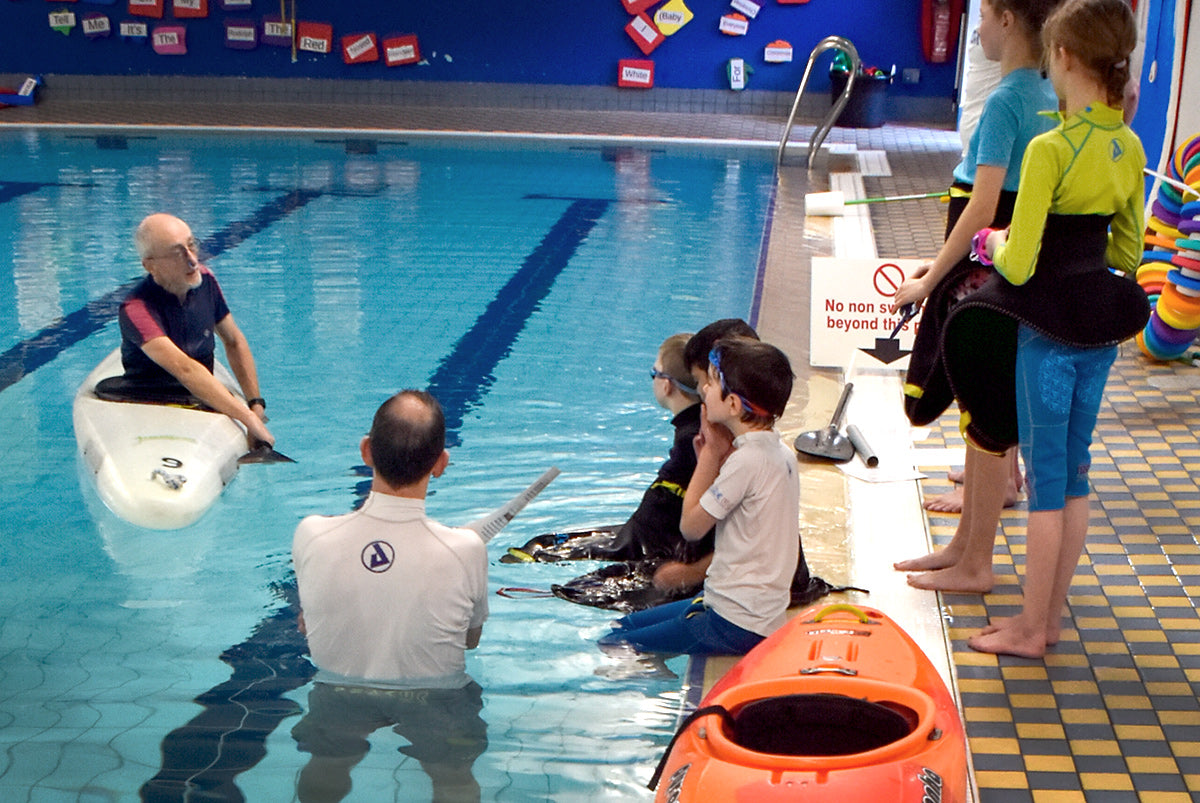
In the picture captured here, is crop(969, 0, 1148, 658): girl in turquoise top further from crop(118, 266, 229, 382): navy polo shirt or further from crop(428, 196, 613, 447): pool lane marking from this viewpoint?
crop(118, 266, 229, 382): navy polo shirt

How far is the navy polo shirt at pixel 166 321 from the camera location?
12.5 ft

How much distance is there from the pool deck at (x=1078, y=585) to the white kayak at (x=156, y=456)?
1.81 m

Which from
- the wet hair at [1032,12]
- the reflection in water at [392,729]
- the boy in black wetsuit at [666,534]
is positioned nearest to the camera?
the reflection in water at [392,729]

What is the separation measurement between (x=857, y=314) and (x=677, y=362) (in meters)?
1.99

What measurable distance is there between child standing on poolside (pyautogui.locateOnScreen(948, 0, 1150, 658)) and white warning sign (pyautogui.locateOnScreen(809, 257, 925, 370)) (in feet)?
6.48

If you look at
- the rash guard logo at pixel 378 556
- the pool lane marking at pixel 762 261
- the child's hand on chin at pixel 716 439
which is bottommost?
the pool lane marking at pixel 762 261

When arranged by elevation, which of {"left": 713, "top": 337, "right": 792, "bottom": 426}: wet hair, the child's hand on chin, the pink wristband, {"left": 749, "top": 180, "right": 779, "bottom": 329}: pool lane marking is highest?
the pink wristband

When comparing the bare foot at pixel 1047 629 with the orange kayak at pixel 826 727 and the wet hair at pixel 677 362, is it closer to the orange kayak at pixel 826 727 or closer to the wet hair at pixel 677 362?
the orange kayak at pixel 826 727

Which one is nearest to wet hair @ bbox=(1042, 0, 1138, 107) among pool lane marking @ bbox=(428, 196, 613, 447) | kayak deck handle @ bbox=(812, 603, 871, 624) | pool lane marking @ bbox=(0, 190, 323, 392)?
kayak deck handle @ bbox=(812, 603, 871, 624)

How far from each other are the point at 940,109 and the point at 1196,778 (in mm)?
11668

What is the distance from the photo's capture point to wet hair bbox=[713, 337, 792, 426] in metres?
2.41

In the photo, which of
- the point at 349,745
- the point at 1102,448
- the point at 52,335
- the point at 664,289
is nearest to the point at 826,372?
the point at 1102,448

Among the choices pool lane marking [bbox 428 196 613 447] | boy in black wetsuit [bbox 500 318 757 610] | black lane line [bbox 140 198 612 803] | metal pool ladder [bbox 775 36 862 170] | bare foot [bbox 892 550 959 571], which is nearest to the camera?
black lane line [bbox 140 198 612 803]

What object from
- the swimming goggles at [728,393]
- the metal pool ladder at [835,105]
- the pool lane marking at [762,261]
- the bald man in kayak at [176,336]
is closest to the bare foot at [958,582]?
the swimming goggles at [728,393]
